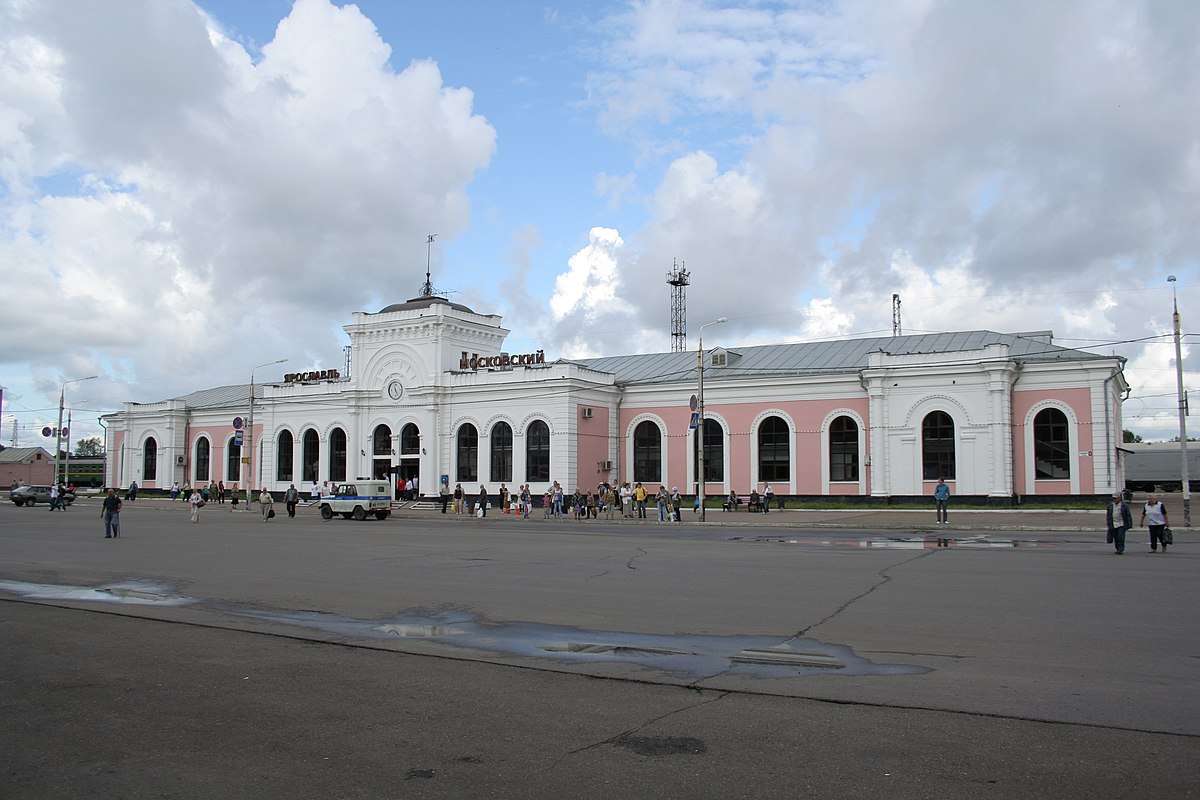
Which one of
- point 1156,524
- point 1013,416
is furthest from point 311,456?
point 1156,524

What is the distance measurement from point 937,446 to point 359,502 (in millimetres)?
27184

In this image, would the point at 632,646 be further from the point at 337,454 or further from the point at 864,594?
the point at 337,454

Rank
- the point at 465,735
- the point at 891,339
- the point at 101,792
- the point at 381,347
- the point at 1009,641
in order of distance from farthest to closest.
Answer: the point at 381,347, the point at 891,339, the point at 1009,641, the point at 465,735, the point at 101,792

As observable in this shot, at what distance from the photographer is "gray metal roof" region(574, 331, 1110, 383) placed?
4497 cm

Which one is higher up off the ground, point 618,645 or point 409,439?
point 409,439

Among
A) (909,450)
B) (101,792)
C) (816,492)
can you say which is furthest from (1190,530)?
(101,792)

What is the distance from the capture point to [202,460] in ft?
228

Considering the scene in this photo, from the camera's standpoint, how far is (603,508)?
46.8m

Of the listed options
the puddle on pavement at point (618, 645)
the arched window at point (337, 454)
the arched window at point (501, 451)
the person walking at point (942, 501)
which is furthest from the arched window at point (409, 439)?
the puddle on pavement at point (618, 645)

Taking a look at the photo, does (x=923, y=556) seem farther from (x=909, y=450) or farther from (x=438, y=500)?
(x=438, y=500)

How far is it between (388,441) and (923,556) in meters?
41.6

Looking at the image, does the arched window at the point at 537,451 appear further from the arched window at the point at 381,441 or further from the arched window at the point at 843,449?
the arched window at the point at 843,449

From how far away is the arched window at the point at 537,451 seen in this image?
5034 cm

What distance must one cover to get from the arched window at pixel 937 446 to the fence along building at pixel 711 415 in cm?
7
